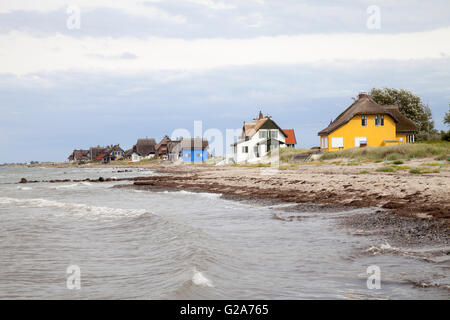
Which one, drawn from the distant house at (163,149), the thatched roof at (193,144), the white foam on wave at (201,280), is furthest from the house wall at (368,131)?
the distant house at (163,149)

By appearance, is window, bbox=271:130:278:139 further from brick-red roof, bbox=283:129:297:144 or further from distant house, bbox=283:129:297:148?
brick-red roof, bbox=283:129:297:144

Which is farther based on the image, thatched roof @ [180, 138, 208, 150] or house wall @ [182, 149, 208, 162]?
thatched roof @ [180, 138, 208, 150]

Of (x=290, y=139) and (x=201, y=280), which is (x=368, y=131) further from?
(x=201, y=280)

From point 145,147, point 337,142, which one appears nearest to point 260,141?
point 337,142

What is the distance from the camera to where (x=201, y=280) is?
8.06 meters

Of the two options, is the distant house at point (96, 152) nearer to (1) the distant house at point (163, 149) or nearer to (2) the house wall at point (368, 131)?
(1) the distant house at point (163, 149)

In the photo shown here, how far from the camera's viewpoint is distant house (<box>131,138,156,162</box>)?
15112 cm

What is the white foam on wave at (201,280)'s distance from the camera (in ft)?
25.8

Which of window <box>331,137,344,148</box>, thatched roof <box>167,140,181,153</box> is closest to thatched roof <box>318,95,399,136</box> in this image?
window <box>331,137,344,148</box>

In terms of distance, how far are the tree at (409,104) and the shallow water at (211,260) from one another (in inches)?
2473

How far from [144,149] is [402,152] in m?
124

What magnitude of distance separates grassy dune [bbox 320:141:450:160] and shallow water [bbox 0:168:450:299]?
20681 millimetres

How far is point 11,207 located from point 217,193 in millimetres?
12565
